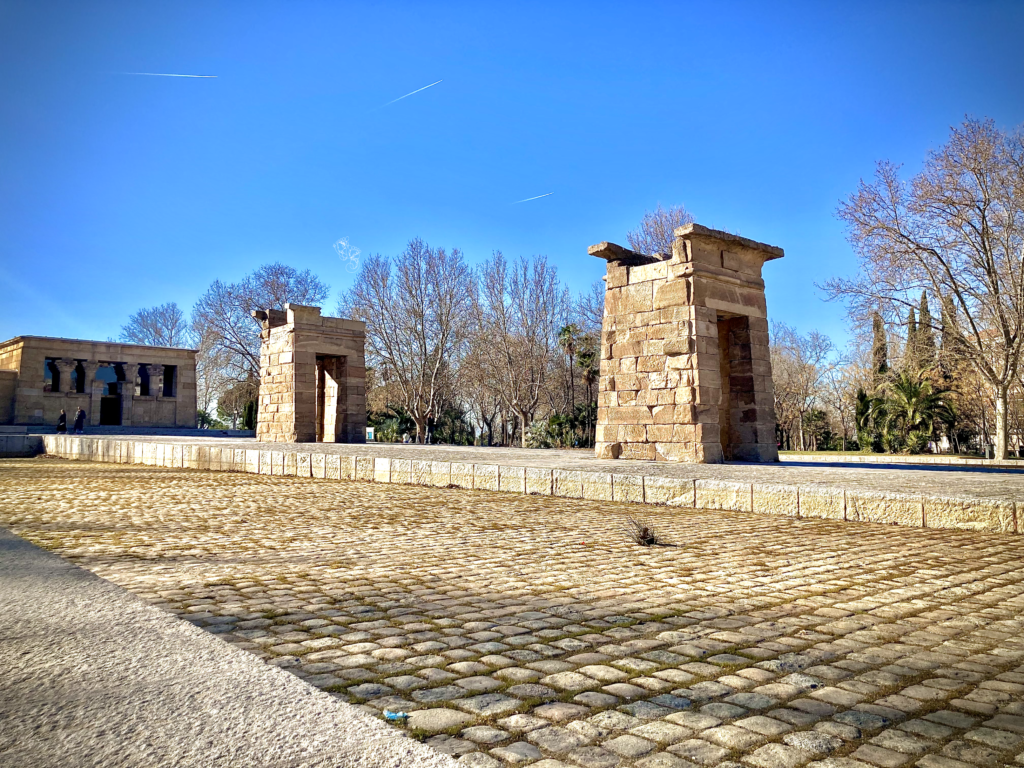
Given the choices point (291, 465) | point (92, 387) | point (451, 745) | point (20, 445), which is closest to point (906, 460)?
point (291, 465)

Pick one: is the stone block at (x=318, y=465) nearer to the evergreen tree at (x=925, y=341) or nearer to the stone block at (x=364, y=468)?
the stone block at (x=364, y=468)

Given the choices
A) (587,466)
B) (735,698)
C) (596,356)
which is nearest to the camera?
(735,698)

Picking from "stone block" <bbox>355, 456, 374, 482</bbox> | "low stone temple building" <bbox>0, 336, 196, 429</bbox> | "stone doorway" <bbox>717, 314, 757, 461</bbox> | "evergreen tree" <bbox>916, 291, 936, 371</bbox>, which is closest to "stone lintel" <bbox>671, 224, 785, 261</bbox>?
"stone doorway" <bbox>717, 314, 757, 461</bbox>

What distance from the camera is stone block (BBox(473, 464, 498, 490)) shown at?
401 inches

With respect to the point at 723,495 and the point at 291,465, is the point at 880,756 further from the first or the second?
the point at 291,465

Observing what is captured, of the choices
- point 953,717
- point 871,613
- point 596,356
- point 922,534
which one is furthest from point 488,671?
point 596,356

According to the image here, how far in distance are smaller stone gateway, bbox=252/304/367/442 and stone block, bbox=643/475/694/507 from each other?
15.5 metres

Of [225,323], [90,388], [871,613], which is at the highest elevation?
[225,323]

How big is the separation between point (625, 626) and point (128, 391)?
1723 inches

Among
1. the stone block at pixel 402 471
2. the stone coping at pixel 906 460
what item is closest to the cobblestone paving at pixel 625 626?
the stone block at pixel 402 471

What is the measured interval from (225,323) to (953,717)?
45.9 metres

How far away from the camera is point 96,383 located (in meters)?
39.8

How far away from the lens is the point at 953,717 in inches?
87.7

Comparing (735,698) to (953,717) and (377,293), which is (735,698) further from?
(377,293)
